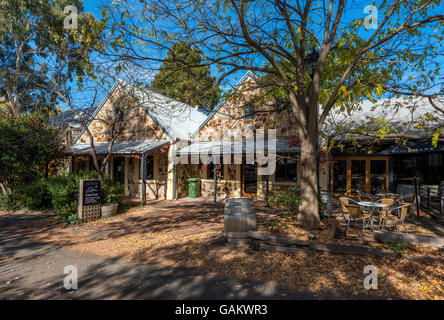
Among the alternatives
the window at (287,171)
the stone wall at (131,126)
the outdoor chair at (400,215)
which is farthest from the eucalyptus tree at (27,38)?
the outdoor chair at (400,215)

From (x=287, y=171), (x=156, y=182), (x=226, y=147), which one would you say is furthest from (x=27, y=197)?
(x=287, y=171)

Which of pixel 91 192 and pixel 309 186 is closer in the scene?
pixel 309 186

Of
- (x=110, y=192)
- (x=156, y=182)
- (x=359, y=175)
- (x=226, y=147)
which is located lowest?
(x=110, y=192)

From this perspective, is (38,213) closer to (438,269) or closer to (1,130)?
(1,130)

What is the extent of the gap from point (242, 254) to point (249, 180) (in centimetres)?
782

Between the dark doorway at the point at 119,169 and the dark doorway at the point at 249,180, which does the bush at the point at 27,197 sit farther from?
the dark doorway at the point at 249,180

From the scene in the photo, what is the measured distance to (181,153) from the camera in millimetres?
11961

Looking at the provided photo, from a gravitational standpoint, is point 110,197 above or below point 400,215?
above

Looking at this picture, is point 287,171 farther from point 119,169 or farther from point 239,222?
point 119,169

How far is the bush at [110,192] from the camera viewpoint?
870 cm

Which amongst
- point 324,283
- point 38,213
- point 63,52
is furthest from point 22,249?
point 63,52

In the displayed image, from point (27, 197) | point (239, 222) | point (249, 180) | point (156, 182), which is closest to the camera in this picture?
point (239, 222)

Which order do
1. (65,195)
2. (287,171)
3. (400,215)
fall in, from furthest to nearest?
(287,171) → (65,195) → (400,215)

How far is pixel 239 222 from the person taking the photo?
17.4 ft
